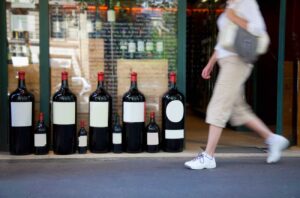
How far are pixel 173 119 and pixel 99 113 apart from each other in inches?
31.0

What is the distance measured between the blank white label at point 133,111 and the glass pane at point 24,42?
1.01 m

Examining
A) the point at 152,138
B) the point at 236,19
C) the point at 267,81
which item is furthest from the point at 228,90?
the point at 267,81

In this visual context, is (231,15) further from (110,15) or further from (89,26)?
(89,26)

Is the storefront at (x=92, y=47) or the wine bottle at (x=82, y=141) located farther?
the storefront at (x=92, y=47)

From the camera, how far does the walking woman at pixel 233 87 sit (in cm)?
430

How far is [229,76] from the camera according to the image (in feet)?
14.5

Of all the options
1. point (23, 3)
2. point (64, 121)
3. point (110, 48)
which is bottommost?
point (64, 121)

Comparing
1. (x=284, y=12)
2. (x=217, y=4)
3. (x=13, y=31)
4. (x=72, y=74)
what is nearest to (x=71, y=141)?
(x=72, y=74)

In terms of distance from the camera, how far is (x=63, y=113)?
520 centimetres

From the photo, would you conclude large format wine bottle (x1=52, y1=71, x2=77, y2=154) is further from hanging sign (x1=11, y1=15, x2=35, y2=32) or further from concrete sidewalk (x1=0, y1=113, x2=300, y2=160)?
hanging sign (x1=11, y1=15, x2=35, y2=32)

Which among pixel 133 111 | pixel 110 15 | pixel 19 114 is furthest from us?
pixel 110 15

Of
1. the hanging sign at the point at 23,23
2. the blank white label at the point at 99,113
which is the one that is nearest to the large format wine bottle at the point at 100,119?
the blank white label at the point at 99,113

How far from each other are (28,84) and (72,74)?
498mm

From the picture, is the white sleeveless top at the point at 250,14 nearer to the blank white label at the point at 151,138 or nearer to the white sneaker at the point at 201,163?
the white sneaker at the point at 201,163
